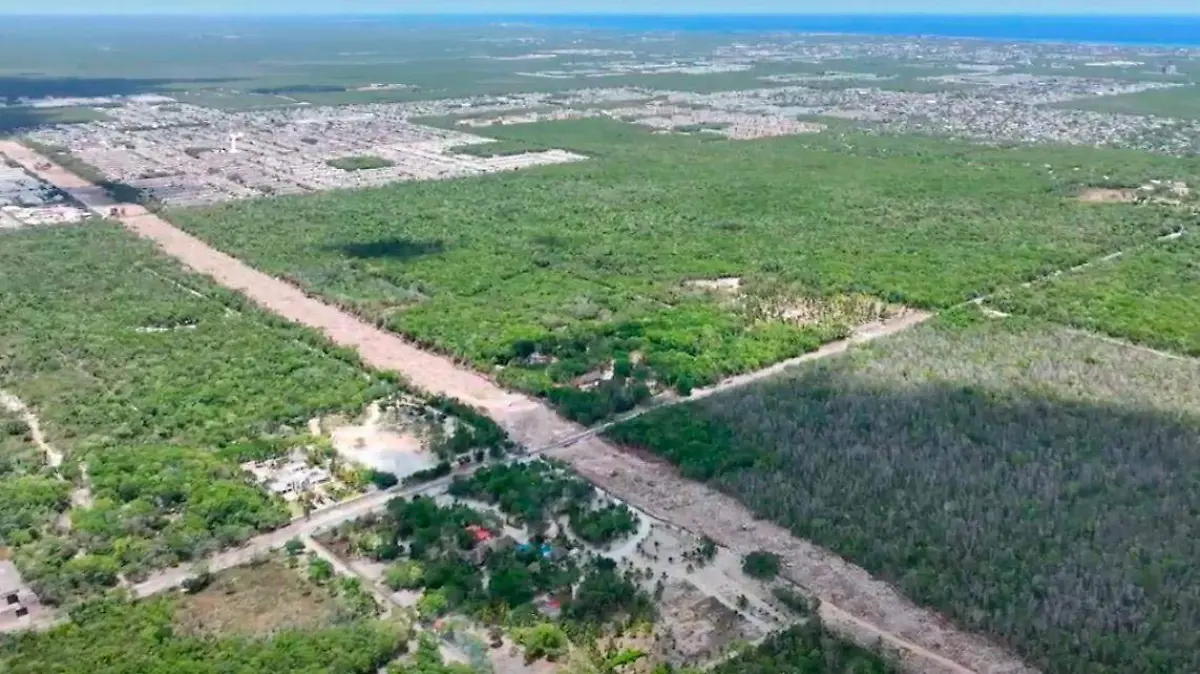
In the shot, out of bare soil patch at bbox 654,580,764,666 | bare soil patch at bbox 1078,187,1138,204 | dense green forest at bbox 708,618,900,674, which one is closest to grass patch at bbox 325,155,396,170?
bare soil patch at bbox 1078,187,1138,204

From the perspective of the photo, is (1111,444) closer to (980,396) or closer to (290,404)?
(980,396)

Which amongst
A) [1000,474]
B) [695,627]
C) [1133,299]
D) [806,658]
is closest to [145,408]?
[695,627]

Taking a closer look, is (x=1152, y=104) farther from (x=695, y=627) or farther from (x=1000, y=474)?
(x=695, y=627)

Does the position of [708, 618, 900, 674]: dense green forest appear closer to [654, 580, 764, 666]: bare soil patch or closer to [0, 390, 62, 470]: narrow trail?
[654, 580, 764, 666]: bare soil patch

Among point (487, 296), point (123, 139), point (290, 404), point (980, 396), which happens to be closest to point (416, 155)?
point (123, 139)

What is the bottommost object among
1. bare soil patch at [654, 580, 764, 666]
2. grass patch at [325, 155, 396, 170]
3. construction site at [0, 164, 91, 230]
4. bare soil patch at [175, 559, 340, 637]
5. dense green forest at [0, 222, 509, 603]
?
bare soil patch at [654, 580, 764, 666]

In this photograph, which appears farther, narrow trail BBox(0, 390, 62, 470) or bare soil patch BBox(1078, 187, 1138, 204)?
bare soil patch BBox(1078, 187, 1138, 204)
